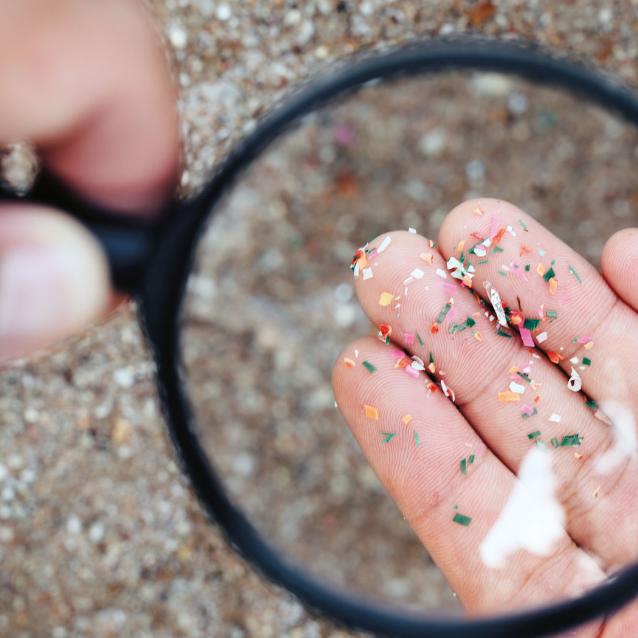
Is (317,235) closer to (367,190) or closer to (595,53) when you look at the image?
(367,190)

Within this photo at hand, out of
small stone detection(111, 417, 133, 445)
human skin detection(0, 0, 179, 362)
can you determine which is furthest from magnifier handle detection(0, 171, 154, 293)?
small stone detection(111, 417, 133, 445)

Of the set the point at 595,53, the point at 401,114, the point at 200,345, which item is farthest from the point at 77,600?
the point at 595,53

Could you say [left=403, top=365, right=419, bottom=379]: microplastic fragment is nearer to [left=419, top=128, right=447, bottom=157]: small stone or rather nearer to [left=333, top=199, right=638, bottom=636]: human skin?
[left=333, top=199, right=638, bottom=636]: human skin

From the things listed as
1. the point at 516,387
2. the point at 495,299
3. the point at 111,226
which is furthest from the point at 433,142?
the point at 111,226

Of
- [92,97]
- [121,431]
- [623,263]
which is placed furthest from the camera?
[121,431]

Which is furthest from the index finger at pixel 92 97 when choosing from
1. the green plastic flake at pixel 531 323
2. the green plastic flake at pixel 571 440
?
the green plastic flake at pixel 571 440

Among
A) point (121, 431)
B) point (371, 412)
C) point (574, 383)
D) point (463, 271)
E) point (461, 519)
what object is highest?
point (463, 271)

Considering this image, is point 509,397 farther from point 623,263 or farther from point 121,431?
point 121,431
